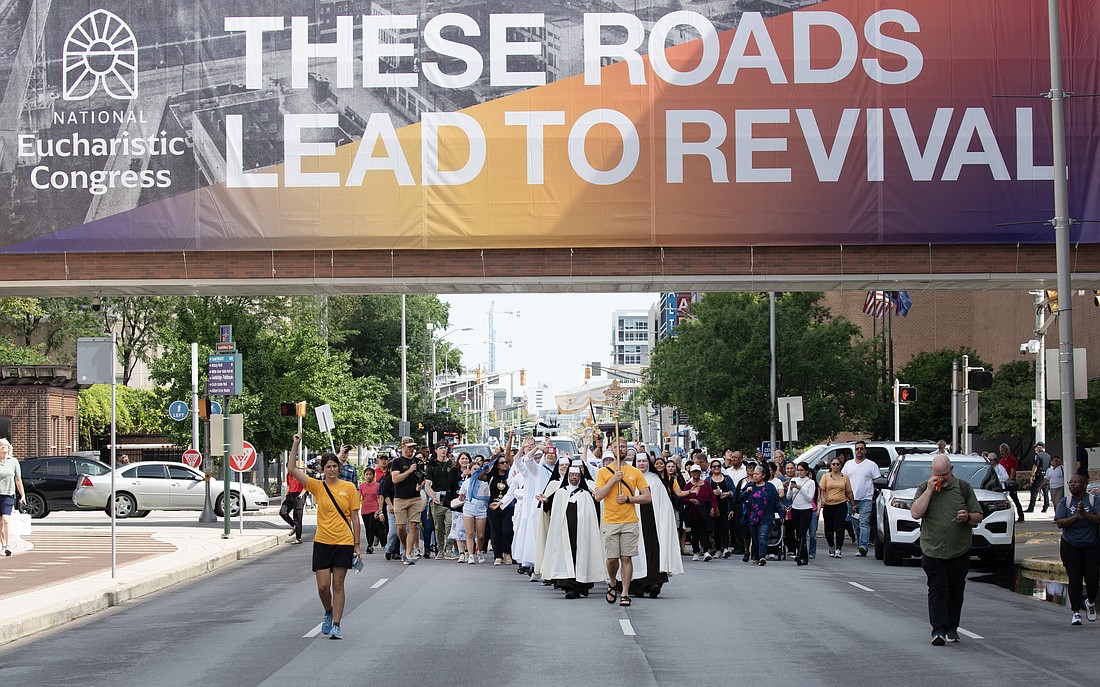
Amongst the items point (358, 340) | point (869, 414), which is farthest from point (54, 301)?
point (869, 414)

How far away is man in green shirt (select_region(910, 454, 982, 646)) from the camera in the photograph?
12.9 meters

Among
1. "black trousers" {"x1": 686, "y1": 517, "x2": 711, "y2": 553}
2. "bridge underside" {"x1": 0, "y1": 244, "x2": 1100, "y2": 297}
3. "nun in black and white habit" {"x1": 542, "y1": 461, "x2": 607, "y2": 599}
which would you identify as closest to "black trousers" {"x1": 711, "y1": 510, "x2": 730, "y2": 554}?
"black trousers" {"x1": 686, "y1": 517, "x2": 711, "y2": 553}

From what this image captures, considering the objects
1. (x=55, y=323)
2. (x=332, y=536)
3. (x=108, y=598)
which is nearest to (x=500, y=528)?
(x=108, y=598)

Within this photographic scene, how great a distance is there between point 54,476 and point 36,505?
91 cm

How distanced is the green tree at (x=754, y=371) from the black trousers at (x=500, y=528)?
25101 mm

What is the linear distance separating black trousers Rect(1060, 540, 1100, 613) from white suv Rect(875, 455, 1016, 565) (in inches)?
243

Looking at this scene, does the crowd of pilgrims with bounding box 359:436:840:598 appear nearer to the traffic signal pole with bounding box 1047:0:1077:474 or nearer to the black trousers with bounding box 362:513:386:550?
the black trousers with bounding box 362:513:386:550

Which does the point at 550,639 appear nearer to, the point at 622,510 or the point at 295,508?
the point at 622,510

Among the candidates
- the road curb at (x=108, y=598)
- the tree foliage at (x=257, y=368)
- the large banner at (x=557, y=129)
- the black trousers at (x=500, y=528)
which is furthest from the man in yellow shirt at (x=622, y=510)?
the tree foliage at (x=257, y=368)

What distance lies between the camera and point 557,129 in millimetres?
27469

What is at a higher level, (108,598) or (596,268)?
(596,268)

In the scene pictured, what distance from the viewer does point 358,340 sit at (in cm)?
7881

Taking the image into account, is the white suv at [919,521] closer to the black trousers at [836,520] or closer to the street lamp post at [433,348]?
the black trousers at [836,520]

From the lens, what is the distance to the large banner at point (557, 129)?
27.2 meters
